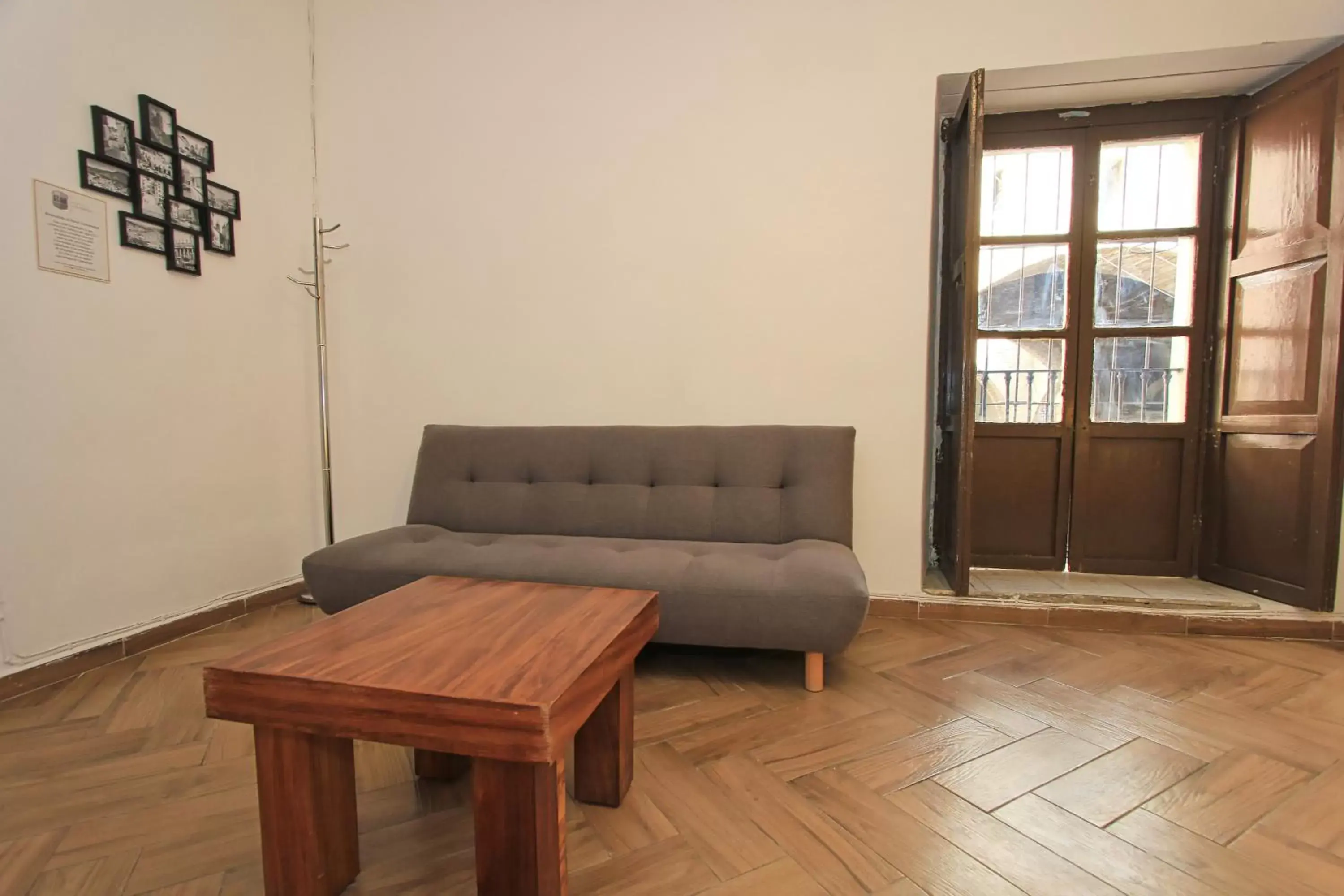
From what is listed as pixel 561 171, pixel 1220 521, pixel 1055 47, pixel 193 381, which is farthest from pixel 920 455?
pixel 193 381

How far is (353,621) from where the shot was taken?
4.09 ft

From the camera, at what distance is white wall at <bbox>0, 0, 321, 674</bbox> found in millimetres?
1790

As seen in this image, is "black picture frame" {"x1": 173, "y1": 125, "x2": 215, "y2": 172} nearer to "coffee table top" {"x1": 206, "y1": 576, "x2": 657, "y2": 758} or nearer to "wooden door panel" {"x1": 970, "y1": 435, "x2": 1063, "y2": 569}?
"coffee table top" {"x1": 206, "y1": 576, "x2": 657, "y2": 758}

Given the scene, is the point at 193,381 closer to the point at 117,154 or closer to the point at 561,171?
the point at 117,154

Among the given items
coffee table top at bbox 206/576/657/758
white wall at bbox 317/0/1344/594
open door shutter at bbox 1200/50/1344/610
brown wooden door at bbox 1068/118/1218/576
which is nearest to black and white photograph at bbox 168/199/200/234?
white wall at bbox 317/0/1344/594

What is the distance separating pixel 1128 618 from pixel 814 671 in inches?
55.7

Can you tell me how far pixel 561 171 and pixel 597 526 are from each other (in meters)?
1.59

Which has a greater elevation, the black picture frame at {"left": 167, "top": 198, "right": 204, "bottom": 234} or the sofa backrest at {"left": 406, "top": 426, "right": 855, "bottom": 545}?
the black picture frame at {"left": 167, "top": 198, "right": 204, "bottom": 234}

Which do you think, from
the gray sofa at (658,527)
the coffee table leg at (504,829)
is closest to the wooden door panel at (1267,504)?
the gray sofa at (658,527)

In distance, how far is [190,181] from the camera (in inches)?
90.0

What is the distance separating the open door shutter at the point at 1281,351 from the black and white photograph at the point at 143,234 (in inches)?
168

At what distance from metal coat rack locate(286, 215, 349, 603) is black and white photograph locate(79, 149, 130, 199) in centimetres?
67

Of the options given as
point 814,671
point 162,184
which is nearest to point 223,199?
point 162,184

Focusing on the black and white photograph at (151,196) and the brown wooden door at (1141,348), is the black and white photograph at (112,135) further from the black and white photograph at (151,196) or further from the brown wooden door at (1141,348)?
the brown wooden door at (1141,348)
